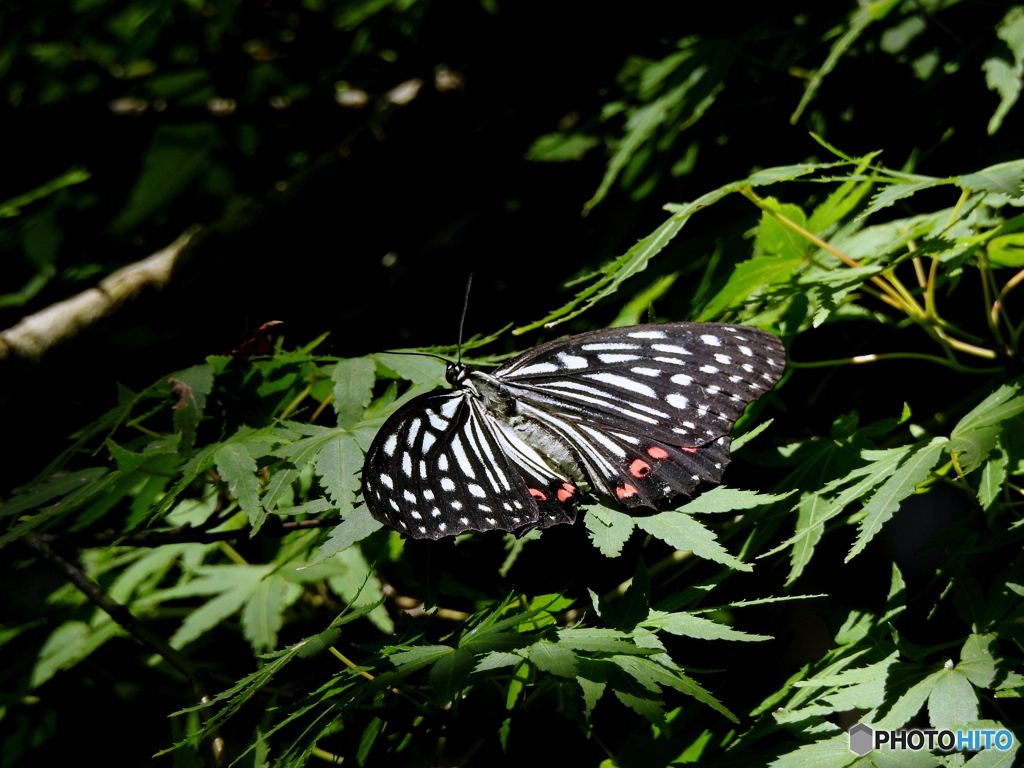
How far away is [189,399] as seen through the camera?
0.96 m

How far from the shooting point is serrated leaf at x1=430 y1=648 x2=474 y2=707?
2.21ft

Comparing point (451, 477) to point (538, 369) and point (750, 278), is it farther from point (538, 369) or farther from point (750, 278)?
point (750, 278)

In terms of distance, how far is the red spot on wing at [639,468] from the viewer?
88 centimetres

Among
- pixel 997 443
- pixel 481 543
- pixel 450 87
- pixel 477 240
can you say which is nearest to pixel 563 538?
pixel 481 543

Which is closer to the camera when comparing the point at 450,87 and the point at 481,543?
the point at 481,543

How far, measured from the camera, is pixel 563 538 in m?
1.01

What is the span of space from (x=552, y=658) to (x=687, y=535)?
191mm

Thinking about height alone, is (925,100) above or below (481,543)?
above

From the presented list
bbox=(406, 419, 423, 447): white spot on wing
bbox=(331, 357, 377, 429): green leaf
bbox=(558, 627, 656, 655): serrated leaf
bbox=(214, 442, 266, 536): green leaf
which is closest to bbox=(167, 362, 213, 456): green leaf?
bbox=(214, 442, 266, 536): green leaf

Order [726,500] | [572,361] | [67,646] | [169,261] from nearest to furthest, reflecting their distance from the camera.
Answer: [726,500] < [572,361] < [67,646] < [169,261]

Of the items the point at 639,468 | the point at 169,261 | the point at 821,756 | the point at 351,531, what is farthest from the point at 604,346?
the point at 169,261

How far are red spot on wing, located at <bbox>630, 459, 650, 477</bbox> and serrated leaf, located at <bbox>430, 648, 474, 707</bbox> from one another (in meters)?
0.29

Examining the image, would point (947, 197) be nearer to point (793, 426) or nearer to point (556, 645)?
point (793, 426)

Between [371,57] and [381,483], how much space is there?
1509 millimetres
